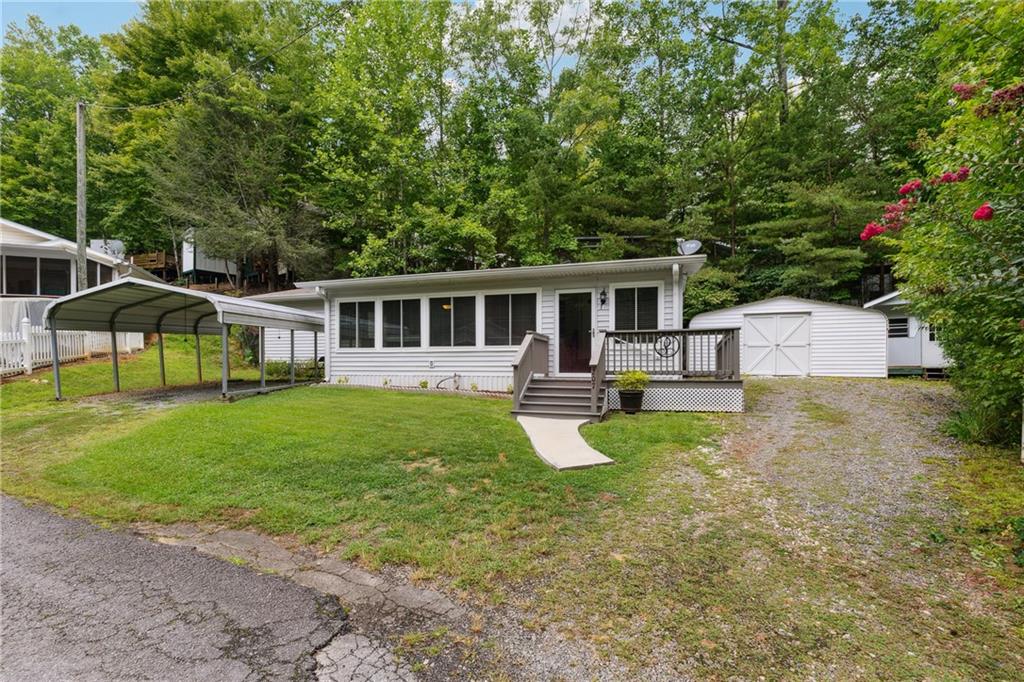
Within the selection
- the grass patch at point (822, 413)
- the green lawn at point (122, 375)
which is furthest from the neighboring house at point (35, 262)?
the grass patch at point (822, 413)

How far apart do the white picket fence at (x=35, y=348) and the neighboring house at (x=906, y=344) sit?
2206 cm

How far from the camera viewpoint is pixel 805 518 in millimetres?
3633

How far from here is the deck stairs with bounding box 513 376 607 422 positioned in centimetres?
750

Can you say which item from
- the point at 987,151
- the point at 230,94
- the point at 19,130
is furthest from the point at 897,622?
the point at 19,130

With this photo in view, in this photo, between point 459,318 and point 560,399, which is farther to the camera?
point 459,318

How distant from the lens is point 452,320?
10.7 metres

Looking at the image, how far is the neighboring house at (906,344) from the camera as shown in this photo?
42.2 ft

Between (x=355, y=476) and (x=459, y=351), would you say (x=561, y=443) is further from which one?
(x=459, y=351)

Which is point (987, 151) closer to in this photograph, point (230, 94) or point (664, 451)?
point (664, 451)

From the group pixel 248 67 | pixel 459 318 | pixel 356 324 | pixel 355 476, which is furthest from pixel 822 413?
pixel 248 67

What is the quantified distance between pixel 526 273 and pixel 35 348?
12007mm

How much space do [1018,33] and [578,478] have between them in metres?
5.11

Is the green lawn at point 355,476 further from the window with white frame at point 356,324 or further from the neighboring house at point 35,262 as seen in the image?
the neighboring house at point 35,262

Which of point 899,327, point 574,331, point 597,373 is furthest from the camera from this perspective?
point 899,327
